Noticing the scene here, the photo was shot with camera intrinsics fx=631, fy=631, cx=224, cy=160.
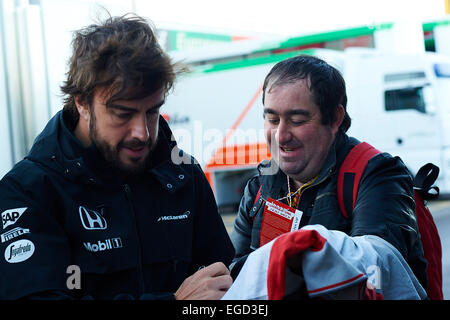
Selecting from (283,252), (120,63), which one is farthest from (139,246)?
(283,252)

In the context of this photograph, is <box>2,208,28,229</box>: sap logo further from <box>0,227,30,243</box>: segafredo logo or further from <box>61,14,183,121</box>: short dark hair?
<box>61,14,183,121</box>: short dark hair

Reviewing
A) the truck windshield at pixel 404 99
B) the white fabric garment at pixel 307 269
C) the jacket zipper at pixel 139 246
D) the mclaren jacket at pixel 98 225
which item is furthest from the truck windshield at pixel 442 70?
the white fabric garment at pixel 307 269

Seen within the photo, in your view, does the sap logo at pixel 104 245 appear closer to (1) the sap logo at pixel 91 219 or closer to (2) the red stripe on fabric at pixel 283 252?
(1) the sap logo at pixel 91 219

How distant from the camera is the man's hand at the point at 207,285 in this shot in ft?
6.04

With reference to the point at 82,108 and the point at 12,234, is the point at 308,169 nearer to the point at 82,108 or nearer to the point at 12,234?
the point at 82,108

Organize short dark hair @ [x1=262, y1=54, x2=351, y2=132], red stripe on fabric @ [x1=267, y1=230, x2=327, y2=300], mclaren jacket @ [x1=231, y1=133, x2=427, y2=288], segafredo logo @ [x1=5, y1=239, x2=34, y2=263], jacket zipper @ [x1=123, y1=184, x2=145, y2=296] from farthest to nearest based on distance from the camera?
1. short dark hair @ [x1=262, y1=54, x2=351, y2=132]
2. mclaren jacket @ [x1=231, y1=133, x2=427, y2=288]
3. jacket zipper @ [x1=123, y1=184, x2=145, y2=296]
4. segafredo logo @ [x1=5, y1=239, x2=34, y2=263]
5. red stripe on fabric @ [x1=267, y1=230, x2=327, y2=300]

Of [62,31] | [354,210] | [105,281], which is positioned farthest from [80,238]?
[62,31]

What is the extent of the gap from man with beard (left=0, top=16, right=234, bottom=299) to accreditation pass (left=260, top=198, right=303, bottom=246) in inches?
15.2

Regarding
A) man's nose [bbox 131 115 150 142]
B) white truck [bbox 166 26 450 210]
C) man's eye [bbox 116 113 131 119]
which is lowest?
white truck [bbox 166 26 450 210]

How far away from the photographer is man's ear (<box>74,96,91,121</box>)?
210cm

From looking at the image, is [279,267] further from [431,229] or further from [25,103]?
[25,103]

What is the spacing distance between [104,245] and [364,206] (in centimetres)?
92

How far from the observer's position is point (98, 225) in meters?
2.00

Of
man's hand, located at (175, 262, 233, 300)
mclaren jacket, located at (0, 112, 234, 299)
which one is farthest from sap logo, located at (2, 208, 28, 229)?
man's hand, located at (175, 262, 233, 300)
